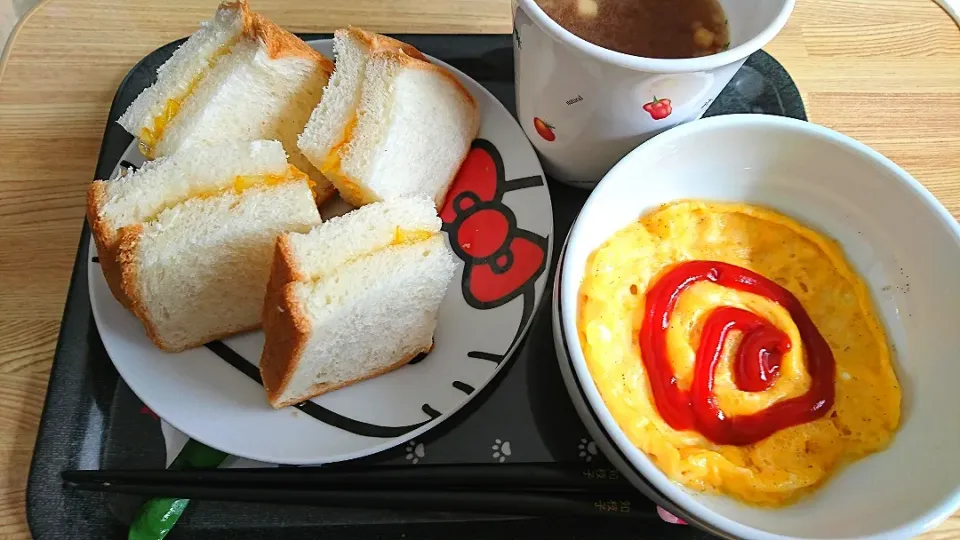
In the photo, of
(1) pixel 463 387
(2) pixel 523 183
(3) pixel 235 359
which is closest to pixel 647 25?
(2) pixel 523 183

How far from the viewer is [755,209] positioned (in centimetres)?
121

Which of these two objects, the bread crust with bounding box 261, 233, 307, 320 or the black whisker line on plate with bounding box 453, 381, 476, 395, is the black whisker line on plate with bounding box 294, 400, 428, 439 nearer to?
the black whisker line on plate with bounding box 453, 381, 476, 395

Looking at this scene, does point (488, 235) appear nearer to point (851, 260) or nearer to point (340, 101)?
point (340, 101)

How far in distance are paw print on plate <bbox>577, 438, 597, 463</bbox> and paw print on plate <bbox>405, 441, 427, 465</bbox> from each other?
0.84ft

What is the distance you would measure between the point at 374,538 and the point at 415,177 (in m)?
0.61

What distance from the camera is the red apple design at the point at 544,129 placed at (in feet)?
4.16

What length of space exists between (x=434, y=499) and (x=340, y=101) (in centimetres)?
69

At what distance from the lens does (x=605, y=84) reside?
3.56 feet

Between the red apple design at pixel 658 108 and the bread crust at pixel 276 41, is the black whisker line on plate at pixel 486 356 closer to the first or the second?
the red apple design at pixel 658 108

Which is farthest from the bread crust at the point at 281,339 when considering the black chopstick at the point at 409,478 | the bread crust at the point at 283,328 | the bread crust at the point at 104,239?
the bread crust at the point at 104,239

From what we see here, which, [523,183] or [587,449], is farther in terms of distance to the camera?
[523,183]

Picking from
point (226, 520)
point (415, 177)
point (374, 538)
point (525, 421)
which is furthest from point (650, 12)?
point (226, 520)

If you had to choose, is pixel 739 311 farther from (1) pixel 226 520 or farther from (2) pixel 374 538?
(1) pixel 226 520

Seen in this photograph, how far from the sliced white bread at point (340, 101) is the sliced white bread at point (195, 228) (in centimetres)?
6
